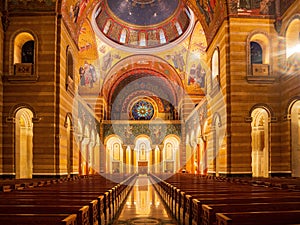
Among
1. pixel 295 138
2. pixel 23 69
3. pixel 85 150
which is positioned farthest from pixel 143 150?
pixel 295 138

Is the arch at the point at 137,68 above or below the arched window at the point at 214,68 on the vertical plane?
above

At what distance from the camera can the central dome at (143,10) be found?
31.6 meters

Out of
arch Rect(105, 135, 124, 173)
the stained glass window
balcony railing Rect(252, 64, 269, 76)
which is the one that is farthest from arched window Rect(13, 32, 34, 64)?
the stained glass window

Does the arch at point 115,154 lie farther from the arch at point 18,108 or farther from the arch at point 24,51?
the arch at point 18,108

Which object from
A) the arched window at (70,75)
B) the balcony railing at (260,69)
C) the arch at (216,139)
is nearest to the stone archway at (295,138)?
the balcony railing at (260,69)

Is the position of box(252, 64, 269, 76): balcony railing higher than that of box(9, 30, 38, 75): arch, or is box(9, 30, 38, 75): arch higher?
box(9, 30, 38, 75): arch

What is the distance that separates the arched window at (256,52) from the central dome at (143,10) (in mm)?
14217

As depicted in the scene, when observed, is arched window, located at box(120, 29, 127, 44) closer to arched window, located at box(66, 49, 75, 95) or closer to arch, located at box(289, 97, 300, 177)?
arched window, located at box(66, 49, 75, 95)

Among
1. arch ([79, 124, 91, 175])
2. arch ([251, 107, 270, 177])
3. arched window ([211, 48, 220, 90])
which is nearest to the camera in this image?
arch ([251, 107, 270, 177])

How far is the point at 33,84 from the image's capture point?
1641 centimetres

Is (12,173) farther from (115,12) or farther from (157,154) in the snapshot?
(157,154)

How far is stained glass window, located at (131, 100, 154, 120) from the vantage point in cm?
4331

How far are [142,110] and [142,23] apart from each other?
12.5 m

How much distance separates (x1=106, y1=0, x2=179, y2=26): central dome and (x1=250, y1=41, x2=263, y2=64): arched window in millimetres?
14217
